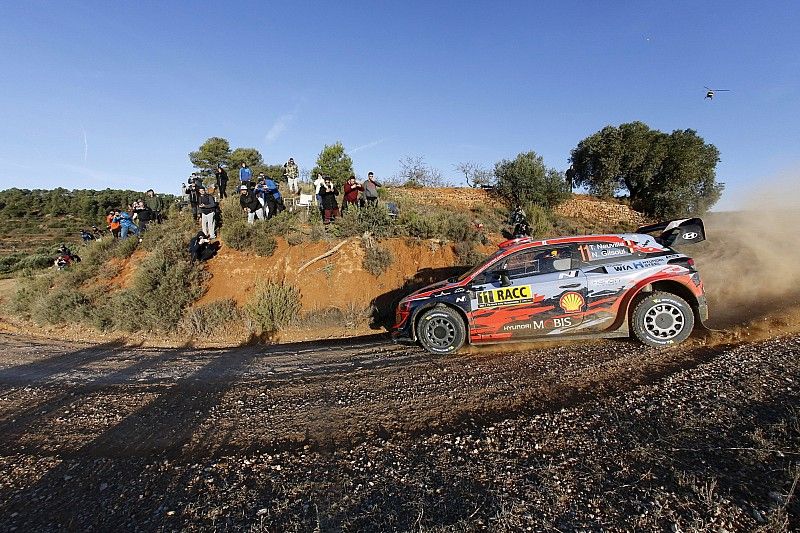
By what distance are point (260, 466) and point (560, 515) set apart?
7.18 feet

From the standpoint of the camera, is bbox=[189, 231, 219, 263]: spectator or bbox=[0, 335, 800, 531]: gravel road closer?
bbox=[0, 335, 800, 531]: gravel road

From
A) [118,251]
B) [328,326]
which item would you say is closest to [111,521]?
[328,326]

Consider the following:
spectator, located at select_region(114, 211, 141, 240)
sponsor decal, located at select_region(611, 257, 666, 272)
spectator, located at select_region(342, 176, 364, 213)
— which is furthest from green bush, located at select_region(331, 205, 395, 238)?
spectator, located at select_region(114, 211, 141, 240)

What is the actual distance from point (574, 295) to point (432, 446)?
363 cm

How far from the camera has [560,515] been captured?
220cm

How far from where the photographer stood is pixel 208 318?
919cm

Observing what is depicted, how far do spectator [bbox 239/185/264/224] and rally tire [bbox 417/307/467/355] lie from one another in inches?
313

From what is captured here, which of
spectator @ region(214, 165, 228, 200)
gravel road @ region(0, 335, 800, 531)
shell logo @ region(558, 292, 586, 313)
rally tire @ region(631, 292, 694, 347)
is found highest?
spectator @ region(214, 165, 228, 200)

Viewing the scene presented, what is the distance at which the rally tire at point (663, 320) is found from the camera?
5.41 metres

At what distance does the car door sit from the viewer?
18.8ft

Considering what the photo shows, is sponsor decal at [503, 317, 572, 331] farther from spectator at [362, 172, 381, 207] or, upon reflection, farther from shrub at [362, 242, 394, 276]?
spectator at [362, 172, 381, 207]

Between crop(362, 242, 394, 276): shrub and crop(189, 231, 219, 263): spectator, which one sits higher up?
crop(189, 231, 219, 263): spectator

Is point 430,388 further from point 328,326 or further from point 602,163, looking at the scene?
point 602,163

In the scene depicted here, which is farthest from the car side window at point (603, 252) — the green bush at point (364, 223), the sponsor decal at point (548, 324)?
the green bush at point (364, 223)
